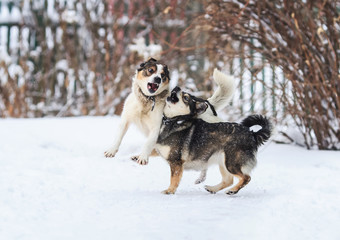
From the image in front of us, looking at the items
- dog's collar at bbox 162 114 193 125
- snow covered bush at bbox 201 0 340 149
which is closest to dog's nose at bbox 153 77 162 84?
dog's collar at bbox 162 114 193 125

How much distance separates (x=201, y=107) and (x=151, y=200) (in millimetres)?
618

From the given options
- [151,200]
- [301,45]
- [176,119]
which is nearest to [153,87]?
[176,119]

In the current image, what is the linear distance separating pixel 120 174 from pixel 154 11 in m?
5.10

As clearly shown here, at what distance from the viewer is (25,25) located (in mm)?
8242

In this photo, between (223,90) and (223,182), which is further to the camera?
(223,182)

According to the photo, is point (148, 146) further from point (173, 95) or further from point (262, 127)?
point (262, 127)

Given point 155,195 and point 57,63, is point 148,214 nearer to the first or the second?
point 155,195

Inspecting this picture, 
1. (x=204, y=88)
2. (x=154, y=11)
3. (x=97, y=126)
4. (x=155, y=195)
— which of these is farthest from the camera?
(x=154, y=11)

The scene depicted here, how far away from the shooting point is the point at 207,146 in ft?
9.53

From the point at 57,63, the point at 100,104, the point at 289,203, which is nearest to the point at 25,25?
the point at 57,63

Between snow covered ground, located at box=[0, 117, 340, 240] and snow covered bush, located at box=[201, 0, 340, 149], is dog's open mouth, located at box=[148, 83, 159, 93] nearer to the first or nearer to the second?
snow covered ground, located at box=[0, 117, 340, 240]

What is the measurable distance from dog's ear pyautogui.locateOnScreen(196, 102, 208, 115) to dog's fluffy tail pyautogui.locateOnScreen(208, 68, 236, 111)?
22cm

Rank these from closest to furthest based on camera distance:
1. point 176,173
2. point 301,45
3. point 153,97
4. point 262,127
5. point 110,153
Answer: point 110,153
point 153,97
point 176,173
point 262,127
point 301,45

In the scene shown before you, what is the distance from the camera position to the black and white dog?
285 cm
